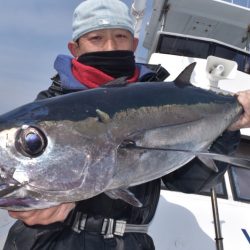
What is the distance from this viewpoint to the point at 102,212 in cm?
202

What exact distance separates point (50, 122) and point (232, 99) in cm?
120

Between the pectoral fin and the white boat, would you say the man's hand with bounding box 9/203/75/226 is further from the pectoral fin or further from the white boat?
the white boat

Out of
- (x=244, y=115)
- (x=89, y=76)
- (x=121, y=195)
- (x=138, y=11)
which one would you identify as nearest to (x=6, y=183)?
(x=121, y=195)

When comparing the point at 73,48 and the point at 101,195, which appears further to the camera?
the point at 73,48

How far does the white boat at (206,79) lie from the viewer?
11.8 ft

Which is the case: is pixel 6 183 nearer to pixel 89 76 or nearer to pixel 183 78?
pixel 89 76

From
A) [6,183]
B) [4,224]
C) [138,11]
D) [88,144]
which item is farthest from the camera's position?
[138,11]

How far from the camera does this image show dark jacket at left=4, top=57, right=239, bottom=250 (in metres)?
1.94

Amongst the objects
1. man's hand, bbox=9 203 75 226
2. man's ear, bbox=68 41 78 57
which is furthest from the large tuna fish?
man's ear, bbox=68 41 78 57

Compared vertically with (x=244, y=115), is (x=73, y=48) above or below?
above

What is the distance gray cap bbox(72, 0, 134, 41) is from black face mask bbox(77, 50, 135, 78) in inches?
7.1

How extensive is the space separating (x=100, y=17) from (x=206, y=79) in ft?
13.6

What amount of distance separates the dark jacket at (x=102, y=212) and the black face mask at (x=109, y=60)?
0.40 ft

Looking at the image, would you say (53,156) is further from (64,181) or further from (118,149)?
(118,149)
